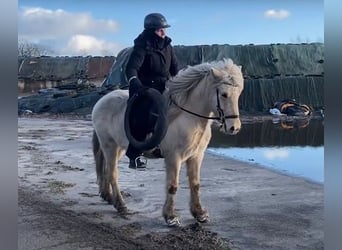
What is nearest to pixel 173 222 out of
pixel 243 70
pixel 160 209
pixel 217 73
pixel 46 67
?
pixel 160 209

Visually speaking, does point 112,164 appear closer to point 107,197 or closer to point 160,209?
point 107,197

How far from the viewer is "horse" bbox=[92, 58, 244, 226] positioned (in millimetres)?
3650

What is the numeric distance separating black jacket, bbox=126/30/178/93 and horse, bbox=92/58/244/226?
0.40 feet

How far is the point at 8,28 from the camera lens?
1263mm

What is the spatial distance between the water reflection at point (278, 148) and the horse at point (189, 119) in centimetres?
155

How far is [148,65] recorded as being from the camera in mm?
4059

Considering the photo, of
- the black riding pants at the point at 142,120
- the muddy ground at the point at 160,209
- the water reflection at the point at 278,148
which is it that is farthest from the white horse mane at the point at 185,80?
the water reflection at the point at 278,148

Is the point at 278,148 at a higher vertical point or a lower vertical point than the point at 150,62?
lower

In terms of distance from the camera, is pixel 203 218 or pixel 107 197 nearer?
pixel 203 218

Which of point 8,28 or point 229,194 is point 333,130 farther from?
point 229,194

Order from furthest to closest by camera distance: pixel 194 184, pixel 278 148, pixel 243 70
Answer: pixel 278 148
pixel 194 184
pixel 243 70

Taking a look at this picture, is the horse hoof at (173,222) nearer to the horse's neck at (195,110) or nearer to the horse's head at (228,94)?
the horse's neck at (195,110)

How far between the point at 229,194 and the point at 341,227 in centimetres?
420

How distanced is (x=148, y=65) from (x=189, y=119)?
23.6 inches
